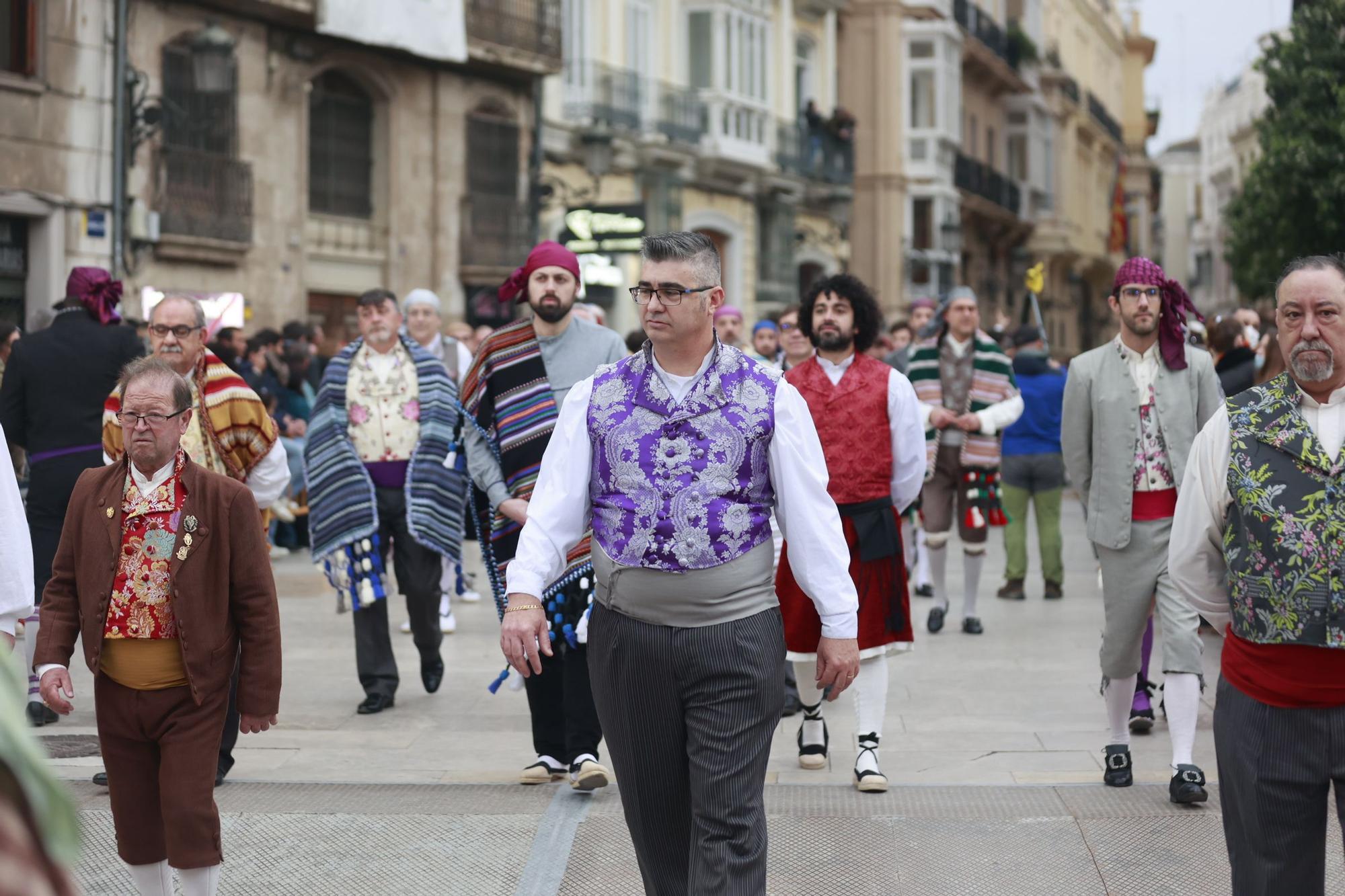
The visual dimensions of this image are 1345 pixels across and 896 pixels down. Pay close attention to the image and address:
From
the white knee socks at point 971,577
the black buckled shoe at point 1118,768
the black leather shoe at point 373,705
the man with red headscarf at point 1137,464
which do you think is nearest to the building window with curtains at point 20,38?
the white knee socks at point 971,577

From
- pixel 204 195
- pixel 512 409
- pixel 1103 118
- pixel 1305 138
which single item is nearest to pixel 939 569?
pixel 512 409

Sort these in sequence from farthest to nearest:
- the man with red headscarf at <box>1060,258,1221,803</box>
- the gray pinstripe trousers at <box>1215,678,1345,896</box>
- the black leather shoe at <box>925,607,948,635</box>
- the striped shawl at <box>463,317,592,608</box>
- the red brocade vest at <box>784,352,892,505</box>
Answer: the black leather shoe at <box>925,607,948,635</box>
the red brocade vest at <box>784,352,892,505</box>
the striped shawl at <box>463,317,592,608</box>
the man with red headscarf at <box>1060,258,1221,803</box>
the gray pinstripe trousers at <box>1215,678,1345,896</box>

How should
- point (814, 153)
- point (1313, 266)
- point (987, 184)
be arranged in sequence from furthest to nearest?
point (987, 184) → point (814, 153) → point (1313, 266)

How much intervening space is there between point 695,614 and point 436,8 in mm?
19533

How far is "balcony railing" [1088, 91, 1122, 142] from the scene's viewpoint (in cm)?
6184

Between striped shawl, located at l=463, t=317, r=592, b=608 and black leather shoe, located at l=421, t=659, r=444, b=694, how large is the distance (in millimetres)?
1912

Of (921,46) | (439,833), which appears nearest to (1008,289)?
(921,46)

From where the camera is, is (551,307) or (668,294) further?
(551,307)

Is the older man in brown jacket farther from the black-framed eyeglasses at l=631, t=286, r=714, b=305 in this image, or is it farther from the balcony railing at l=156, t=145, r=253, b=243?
the balcony railing at l=156, t=145, r=253, b=243

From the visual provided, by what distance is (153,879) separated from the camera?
4969mm

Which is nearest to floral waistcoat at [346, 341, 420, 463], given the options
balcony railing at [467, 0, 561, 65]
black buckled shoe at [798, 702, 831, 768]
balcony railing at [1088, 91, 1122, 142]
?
black buckled shoe at [798, 702, 831, 768]

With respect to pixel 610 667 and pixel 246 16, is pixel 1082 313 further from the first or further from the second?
pixel 610 667

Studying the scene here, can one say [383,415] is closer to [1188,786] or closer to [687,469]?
[1188,786]

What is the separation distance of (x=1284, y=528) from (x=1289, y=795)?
61 centimetres
